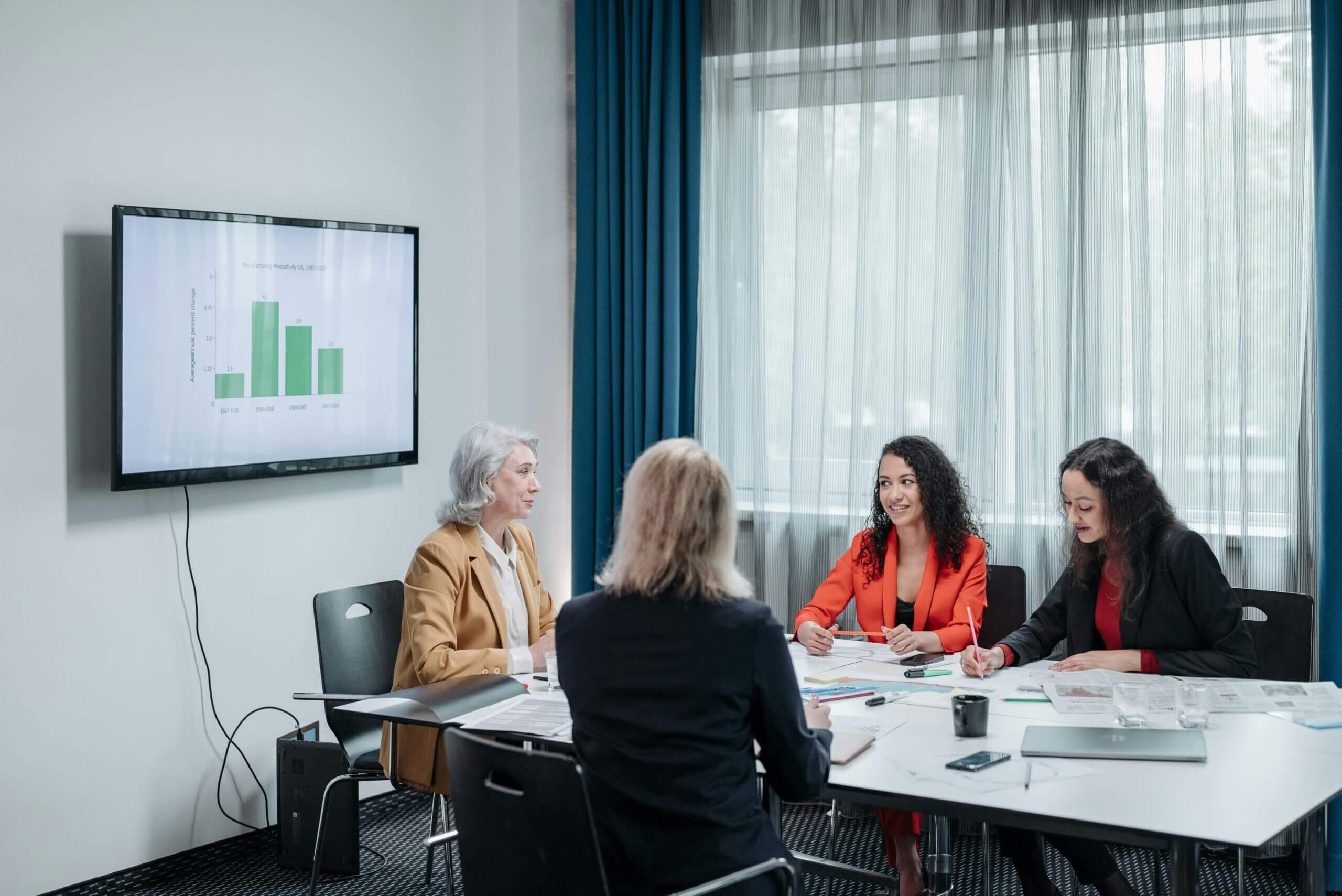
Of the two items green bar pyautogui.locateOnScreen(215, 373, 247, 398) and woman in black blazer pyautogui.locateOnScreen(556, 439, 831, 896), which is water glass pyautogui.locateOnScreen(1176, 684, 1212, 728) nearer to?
woman in black blazer pyautogui.locateOnScreen(556, 439, 831, 896)

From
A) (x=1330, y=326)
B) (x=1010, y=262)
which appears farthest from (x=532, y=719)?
→ (x=1330, y=326)

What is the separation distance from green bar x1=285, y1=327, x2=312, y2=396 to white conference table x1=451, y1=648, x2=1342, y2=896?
1.61m

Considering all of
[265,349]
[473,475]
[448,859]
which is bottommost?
[448,859]

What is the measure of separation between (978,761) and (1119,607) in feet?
3.54

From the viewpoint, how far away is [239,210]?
3.57 metres

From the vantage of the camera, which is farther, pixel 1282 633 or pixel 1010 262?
pixel 1010 262

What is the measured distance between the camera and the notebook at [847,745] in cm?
212

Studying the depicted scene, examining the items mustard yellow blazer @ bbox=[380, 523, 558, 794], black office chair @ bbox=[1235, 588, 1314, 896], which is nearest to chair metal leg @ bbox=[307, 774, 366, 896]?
mustard yellow blazer @ bbox=[380, 523, 558, 794]

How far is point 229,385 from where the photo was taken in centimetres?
345

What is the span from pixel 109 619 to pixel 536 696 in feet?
4.65

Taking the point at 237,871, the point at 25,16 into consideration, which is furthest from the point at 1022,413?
the point at 25,16

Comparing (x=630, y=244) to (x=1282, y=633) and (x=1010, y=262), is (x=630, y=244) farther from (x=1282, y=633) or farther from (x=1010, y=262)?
(x=1282, y=633)

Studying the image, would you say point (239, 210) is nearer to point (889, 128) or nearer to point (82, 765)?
point (82, 765)

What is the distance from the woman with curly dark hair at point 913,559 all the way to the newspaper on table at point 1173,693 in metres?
0.55
